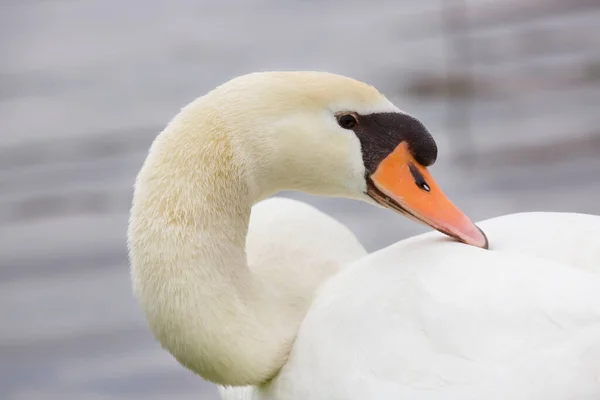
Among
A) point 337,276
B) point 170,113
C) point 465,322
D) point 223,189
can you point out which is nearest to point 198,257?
point 223,189

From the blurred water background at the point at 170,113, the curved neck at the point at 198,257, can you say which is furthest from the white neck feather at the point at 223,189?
the blurred water background at the point at 170,113

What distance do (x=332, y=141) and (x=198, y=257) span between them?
19 cm

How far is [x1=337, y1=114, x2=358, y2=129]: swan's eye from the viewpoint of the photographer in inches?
44.8

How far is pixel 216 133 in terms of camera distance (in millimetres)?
1128

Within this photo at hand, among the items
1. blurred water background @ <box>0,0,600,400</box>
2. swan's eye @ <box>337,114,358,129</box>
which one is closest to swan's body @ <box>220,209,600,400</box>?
swan's eye @ <box>337,114,358,129</box>

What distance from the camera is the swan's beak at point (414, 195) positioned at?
44.6 inches

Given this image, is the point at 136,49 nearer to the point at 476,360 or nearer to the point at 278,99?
the point at 278,99

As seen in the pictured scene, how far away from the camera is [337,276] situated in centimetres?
121

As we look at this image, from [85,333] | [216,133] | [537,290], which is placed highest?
[216,133]

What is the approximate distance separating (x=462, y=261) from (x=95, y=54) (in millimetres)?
2412

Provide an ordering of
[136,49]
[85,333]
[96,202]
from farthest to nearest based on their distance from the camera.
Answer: [136,49]
[96,202]
[85,333]

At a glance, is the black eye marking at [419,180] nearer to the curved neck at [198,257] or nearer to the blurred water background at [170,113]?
the curved neck at [198,257]

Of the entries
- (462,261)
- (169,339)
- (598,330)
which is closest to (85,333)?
(169,339)

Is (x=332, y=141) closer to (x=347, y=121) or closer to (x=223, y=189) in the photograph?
(x=347, y=121)
